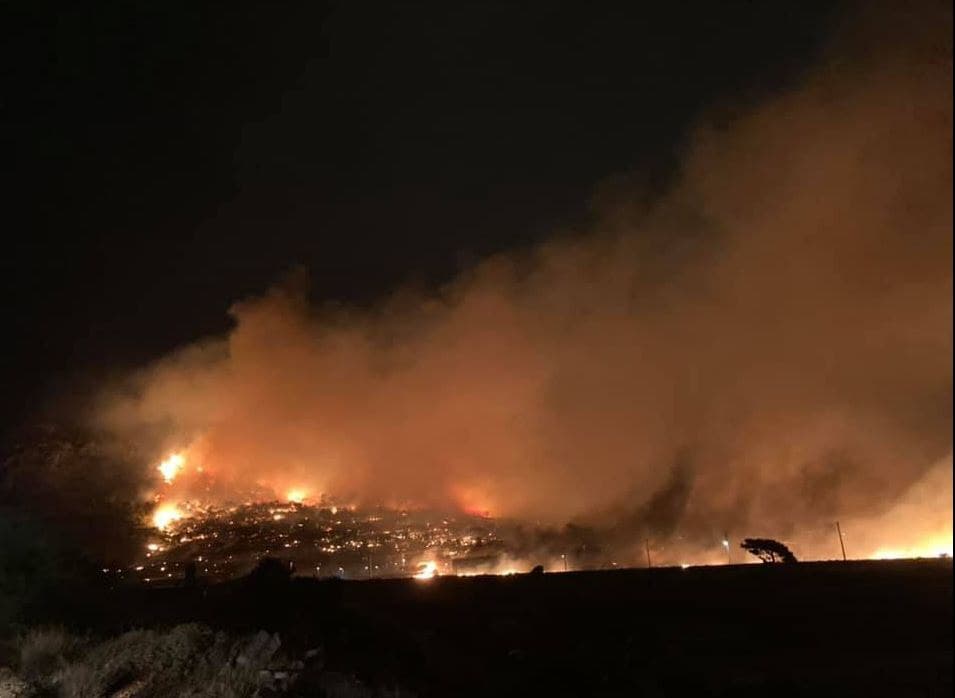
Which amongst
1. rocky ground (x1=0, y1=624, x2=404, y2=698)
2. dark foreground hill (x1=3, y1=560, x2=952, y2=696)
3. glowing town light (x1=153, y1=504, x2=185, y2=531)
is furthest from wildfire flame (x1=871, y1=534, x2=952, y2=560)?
glowing town light (x1=153, y1=504, x2=185, y2=531)

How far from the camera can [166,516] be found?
4625 centimetres

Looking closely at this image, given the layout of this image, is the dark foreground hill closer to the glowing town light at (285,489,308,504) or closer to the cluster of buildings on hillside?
the cluster of buildings on hillside

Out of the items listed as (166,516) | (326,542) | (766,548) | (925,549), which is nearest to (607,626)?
(925,549)

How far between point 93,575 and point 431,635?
419 inches

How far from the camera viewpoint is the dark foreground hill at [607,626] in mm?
12227

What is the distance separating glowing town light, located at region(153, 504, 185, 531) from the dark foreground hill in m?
27.6

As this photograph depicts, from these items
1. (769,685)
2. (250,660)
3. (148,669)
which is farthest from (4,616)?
(769,685)

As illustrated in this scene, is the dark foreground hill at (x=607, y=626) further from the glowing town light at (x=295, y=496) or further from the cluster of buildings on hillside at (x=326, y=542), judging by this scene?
the glowing town light at (x=295, y=496)

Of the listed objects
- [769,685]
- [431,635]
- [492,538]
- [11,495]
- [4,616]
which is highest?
[11,495]

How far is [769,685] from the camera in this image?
12.1 m

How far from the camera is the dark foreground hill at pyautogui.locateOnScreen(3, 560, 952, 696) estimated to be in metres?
Result: 12.2

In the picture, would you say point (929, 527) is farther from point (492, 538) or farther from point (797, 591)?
point (492, 538)

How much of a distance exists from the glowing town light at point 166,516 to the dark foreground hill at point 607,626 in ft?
90.7

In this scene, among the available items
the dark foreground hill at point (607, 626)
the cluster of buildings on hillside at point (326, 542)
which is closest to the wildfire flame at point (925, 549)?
the dark foreground hill at point (607, 626)
